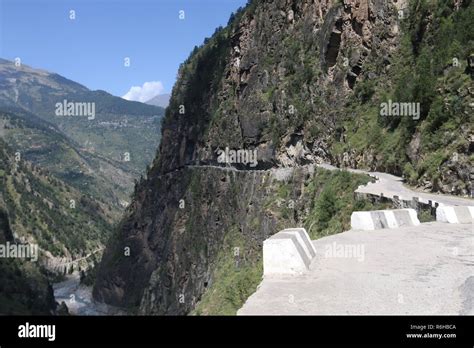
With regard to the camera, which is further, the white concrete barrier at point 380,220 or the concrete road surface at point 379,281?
the white concrete barrier at point 380,220

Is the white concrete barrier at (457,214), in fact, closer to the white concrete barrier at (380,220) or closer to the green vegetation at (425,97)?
the white concrete barrier at (380,220)

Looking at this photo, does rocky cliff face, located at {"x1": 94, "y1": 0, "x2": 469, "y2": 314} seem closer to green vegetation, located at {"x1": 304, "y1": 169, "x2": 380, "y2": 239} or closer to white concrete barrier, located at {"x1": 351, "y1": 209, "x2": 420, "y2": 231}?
green vegetation, located at {"x1": 304, "y1": 169, "x2": 380, "y2": 239}

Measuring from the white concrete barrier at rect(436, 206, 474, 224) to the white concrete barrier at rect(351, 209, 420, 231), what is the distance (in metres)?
1.16

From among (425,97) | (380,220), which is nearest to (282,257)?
(380,220)

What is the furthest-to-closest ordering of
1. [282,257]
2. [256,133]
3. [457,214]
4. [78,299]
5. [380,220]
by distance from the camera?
[78,299]
[256,133]
[457,214]
[380,220]
[282,257]

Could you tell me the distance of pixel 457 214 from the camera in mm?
19750

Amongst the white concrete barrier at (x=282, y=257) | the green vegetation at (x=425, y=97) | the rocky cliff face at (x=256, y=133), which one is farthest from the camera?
the rocky cliff face at (x=256, y=133)

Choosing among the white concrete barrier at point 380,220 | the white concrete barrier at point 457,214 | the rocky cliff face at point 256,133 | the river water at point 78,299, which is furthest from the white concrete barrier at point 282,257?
the river water at point 78,299

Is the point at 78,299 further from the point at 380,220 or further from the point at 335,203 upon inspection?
the point at 380,220

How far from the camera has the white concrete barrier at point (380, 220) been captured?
18.7 metres

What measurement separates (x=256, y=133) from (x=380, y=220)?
2103 inches

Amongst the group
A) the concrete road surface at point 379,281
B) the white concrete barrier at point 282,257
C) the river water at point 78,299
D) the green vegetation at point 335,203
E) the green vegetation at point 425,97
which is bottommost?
the river water at point 78,299

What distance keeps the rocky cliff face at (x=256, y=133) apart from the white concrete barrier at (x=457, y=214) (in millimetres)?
9138
